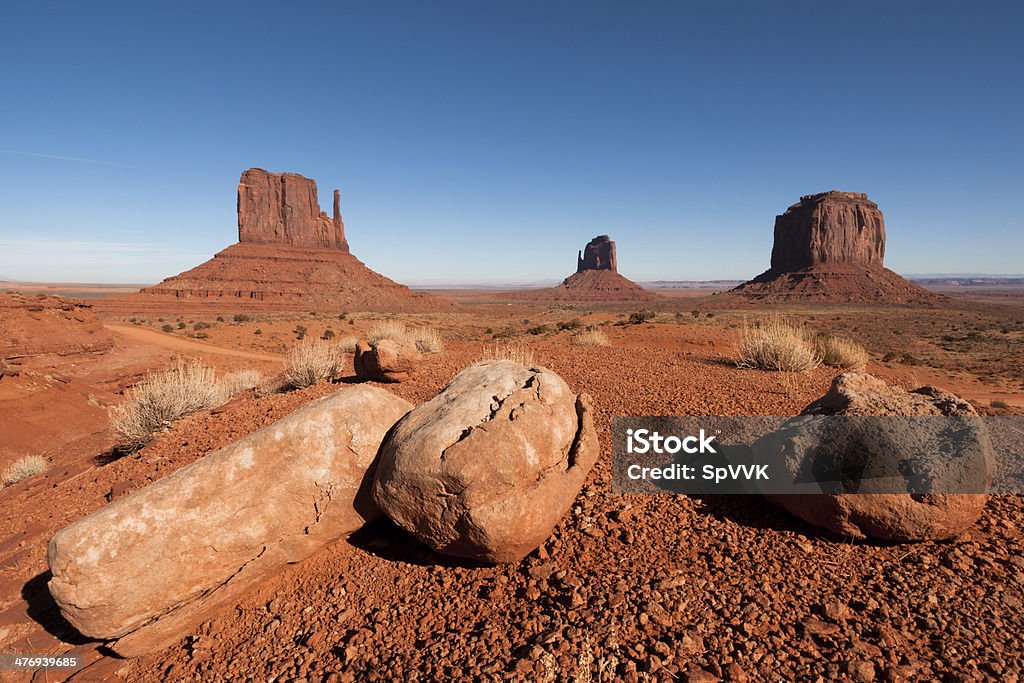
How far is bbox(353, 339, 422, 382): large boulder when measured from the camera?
327 inches

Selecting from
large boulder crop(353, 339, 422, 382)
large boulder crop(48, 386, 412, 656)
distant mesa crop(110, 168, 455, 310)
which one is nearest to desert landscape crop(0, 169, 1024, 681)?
large boulder crop(48, 386, 412, 656)

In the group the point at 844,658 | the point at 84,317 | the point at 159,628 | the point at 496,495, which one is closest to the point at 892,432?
the point at 844,658

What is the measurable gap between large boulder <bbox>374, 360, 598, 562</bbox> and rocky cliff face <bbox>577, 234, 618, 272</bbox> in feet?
460

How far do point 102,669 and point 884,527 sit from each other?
5.73 m

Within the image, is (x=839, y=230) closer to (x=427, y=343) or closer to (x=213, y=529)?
(x=427, y=343)

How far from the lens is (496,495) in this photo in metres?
3.15

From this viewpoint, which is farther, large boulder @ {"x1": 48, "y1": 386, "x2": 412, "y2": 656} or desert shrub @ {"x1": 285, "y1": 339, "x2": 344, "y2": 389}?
desert shrub @ {"x1": 285, "y1": 339, "x2": 344, "y2": 389}

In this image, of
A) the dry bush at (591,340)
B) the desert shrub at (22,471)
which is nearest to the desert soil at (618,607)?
the desert shrub at (22,471)

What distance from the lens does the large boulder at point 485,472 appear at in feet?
10.3

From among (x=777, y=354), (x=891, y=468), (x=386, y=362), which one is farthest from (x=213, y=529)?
(x=777, y=354)

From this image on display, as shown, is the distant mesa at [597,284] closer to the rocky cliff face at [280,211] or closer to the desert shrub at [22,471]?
the rocky cliff face at [280,211]

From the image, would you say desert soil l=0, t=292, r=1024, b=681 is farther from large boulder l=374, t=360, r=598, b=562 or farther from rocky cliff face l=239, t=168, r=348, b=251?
rocky cliff face l=239, t=168, r=348, b=251

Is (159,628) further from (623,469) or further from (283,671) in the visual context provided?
(623,469)

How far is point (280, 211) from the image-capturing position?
3287 inches
